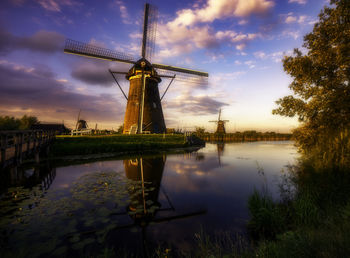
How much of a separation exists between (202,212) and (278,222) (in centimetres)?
175

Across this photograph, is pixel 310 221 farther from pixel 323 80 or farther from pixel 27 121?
pixel 27 121

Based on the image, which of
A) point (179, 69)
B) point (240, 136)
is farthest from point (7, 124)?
point (240, 136)

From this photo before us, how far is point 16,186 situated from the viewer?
18.9 ft

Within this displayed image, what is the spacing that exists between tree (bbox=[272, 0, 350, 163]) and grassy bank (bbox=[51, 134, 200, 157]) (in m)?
13.8

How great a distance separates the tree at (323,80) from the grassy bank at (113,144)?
1385 centimetres

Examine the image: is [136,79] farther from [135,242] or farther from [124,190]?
[135,242]

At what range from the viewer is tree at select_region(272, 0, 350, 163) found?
5.58 metres

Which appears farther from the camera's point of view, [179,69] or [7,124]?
[7,124]

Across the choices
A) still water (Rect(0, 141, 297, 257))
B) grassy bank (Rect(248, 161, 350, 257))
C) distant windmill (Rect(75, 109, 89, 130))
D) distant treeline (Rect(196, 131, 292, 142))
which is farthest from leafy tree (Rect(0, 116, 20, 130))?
distant treeline (Rect(196, 131, 292, 142))

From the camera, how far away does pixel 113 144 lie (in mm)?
15719

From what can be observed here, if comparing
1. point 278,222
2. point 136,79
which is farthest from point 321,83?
point 136,79

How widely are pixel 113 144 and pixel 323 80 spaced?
15810mm

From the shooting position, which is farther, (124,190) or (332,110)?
(332,110)

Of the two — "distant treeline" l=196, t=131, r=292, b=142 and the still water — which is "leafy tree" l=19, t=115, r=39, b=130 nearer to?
"distant treeline" l=196, t=131, r=292, b=142
